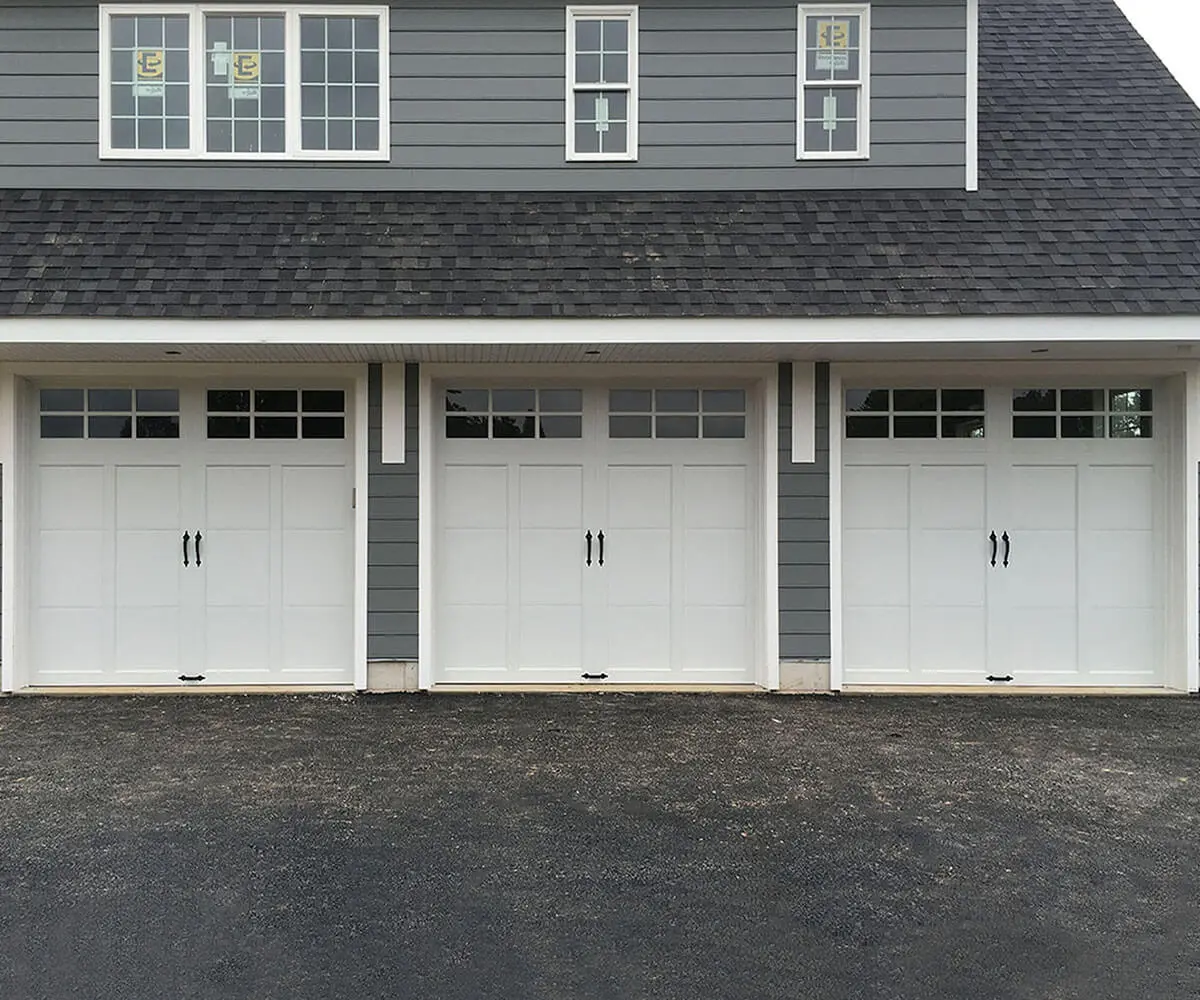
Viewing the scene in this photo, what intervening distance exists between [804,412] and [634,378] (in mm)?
1225

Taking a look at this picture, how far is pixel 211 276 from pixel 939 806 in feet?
16.6

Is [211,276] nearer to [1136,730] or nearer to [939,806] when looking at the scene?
[939,806]

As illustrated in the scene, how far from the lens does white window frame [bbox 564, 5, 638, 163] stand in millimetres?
5910

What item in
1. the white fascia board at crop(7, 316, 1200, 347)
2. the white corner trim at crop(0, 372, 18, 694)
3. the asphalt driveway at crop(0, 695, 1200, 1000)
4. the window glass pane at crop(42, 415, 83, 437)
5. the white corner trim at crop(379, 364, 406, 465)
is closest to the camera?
the asphalt driveway at crop(0, 695, 1200, 1000)

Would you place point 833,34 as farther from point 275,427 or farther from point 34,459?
point 34,459

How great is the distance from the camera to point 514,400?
19.8 feet

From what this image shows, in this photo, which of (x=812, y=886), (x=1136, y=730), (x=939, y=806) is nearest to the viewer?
(x=812, y=886)

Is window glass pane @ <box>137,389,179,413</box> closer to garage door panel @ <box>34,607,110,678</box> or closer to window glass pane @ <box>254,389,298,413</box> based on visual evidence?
window glass pane @ <box>254,389,298,413</box>

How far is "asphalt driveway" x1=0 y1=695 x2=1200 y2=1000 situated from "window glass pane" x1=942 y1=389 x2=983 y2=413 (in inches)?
86.5

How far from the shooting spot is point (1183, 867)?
320 cm

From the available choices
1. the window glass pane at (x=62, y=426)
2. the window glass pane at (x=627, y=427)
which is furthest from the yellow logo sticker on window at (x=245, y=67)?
the window glass pane at (x=627, y=427)

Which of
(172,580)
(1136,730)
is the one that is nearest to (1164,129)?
(1136,730)

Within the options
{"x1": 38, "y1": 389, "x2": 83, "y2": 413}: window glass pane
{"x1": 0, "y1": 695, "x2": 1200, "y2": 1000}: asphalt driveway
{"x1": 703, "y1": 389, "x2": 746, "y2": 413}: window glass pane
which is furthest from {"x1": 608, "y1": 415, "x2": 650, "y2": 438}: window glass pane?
{"x1": 38, "y1": 389, "x2": 83, "y2": 413}: window glass pane

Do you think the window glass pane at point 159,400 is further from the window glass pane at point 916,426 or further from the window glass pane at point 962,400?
the window glass pane at point 962,400
